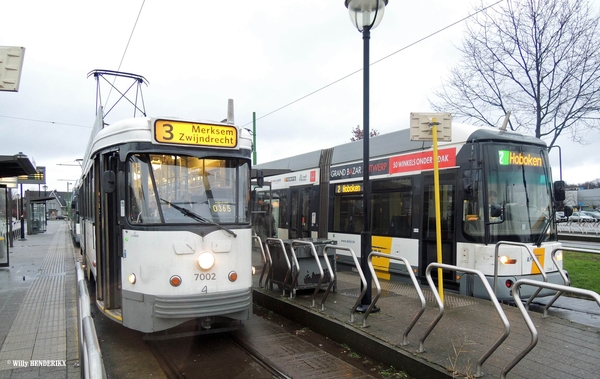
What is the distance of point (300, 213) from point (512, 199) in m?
7.06

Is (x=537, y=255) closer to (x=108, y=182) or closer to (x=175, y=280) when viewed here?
(x=175, y=280)

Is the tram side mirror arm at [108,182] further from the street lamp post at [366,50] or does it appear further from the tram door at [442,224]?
the tram door at [442,224]

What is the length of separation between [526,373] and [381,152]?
6693 mm

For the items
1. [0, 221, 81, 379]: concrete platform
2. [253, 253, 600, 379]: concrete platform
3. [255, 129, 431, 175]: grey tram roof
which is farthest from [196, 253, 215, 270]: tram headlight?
[255, 129, 431, 175]: grey tram roof

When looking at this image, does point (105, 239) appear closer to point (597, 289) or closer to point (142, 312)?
point (142, 312)

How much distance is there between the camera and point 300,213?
13.8 metres

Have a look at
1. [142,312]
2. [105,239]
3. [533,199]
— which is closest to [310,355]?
[142,312]

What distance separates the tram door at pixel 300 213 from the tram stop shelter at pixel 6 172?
7264 millimetres

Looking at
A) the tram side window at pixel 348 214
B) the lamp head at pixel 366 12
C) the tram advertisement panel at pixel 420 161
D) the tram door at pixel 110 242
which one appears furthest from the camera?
the tram side window at pixel 348 214

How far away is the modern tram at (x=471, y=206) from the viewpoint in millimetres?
7766

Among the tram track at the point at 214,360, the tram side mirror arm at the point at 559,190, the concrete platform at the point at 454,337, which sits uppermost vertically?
the tram side mirror arm at the point at 559,190

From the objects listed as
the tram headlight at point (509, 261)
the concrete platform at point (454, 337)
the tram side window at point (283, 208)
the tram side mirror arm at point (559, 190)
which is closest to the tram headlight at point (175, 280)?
the concrete platform at point (454, 337)

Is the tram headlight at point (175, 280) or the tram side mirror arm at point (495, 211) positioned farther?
the tram side mirror arm at point (495, 211)
